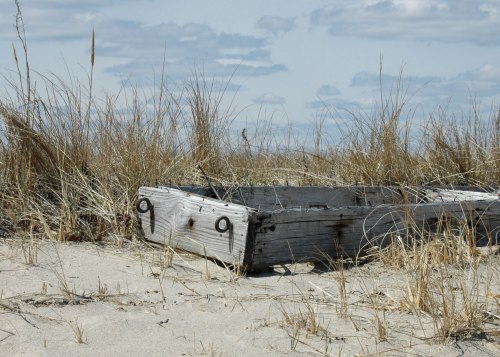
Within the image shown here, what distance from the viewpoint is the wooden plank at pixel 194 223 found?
14.3ft

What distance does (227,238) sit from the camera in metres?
4.42

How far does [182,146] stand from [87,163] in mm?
858

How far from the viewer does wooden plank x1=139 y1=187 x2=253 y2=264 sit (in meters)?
4.36

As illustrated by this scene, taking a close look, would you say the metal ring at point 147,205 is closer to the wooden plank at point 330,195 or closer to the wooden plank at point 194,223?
the wooden plank at point 194,223

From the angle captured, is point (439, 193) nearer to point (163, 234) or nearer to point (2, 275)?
point (163, 234)

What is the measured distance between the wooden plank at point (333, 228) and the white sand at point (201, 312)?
0.41ft

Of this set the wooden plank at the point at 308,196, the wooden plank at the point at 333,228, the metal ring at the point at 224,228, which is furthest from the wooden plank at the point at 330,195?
the metal ring at the point at 224,228

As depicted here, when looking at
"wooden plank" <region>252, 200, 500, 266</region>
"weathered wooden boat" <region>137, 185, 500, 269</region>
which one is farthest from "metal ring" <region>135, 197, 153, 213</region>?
"wooden plank" <region>252, 200, 500, 266</region>

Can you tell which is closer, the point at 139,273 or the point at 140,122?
the point at 139,273

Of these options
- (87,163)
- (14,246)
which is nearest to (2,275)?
(14,246)

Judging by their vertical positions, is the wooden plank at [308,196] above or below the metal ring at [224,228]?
below

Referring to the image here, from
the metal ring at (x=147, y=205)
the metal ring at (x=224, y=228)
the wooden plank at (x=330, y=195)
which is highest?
the metal ring at (x=224, y=228)

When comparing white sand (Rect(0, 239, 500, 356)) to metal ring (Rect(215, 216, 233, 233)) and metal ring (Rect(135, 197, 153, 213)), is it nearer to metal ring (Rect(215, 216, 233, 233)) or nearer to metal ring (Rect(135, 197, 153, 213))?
metal ring (Rect(215, 216, 233, 233))

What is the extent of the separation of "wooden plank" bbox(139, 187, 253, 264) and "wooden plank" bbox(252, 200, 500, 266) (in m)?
0.13
